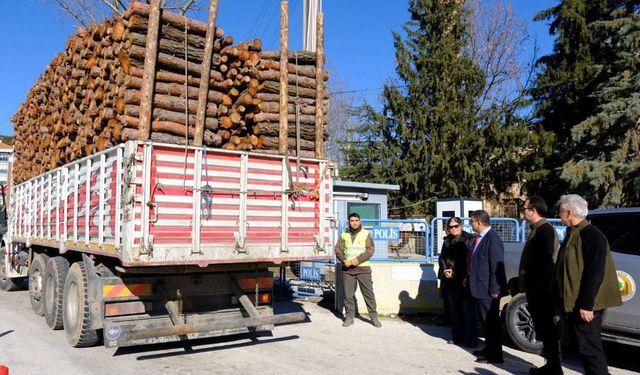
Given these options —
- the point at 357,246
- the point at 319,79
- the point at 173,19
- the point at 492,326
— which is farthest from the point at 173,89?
the point at 492,326

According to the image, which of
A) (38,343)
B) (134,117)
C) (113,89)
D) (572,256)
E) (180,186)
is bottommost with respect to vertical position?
(38,343)

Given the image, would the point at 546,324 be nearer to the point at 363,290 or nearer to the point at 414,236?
the point at 363,290

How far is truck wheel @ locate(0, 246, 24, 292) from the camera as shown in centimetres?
1281

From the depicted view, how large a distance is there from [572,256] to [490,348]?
2174 millimetres

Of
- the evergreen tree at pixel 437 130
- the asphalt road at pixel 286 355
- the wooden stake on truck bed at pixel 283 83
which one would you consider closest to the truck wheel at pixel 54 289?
Result: the asphalt road at pixel 286 355

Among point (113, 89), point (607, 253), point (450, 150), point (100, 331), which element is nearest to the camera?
point (607, 253)

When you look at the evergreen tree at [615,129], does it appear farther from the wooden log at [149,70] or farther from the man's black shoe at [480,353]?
the wooden log at [149,70]

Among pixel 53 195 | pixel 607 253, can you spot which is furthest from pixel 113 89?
pixel 607 253

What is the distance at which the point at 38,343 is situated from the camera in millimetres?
7523

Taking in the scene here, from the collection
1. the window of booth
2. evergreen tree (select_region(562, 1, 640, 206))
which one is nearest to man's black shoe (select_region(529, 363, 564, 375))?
evergreen tree (select_region(562, 1, 640, 206))

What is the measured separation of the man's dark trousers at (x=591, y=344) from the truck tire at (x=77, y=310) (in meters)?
5.38

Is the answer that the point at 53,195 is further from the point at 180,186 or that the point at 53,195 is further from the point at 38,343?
the point at 180,186

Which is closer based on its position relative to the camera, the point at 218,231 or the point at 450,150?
the point at 218,231

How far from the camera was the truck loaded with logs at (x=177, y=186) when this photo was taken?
633 cm
